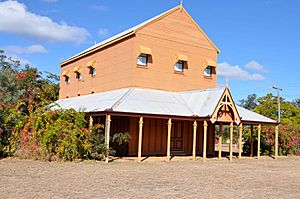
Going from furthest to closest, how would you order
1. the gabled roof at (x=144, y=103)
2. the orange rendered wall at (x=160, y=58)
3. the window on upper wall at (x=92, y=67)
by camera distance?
the window on upper wall at (x=92, y=67) → the orange rendered wall at (x=160, y=58) → the gabled roof at (x=144, y=103)

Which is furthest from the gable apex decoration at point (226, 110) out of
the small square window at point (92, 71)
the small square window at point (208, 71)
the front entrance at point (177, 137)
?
the small square window at point (92, 71)

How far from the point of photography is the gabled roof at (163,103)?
18312mm

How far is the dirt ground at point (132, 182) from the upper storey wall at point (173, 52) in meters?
8.24

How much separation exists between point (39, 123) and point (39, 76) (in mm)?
17764

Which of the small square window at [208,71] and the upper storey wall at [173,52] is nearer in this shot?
the upper storey wall at [173,52]

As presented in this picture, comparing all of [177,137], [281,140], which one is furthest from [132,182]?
[281,140]

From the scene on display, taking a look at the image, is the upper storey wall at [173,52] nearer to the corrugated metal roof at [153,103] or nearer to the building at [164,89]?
the building at [164,89]

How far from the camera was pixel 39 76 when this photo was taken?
3375 centimetres

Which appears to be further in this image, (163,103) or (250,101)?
(250,101)

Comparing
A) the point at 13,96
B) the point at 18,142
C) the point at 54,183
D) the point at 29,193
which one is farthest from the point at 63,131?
the point at 13,96

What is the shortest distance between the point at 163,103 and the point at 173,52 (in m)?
4.88

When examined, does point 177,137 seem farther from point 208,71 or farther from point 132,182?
point 132,182

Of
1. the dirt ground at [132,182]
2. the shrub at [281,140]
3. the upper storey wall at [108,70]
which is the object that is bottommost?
the dirt ground at [132,182]

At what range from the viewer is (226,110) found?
65.7ft
